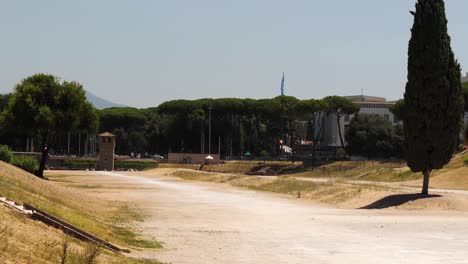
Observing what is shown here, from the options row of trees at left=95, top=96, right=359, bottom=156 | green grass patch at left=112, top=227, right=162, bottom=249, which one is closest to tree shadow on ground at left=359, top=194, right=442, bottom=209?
green grass patch at left=112, top=227, right=162, bottom=249

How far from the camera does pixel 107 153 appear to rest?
147 meters

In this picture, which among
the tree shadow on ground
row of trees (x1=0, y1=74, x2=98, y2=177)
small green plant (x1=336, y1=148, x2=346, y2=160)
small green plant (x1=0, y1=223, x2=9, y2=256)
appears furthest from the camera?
small green plant (x1=336, y1=148, x2=346, y2=160)

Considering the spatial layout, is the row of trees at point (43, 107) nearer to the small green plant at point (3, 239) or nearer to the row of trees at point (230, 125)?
the small green plant at point (3, 239)

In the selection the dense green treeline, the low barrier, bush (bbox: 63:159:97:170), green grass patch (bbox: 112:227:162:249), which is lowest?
bush (bbox: 63:159:97:170)

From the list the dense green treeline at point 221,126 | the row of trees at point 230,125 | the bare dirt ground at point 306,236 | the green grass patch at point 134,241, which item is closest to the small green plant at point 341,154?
the dense green treeline at point 221,126

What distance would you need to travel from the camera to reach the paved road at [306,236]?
69.1 feet

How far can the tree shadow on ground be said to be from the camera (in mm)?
42906

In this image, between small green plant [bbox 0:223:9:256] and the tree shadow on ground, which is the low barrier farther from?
the tree shadow on ground

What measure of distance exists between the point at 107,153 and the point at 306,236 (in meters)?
124

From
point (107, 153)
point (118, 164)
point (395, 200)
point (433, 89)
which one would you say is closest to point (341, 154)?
point (118, 164)

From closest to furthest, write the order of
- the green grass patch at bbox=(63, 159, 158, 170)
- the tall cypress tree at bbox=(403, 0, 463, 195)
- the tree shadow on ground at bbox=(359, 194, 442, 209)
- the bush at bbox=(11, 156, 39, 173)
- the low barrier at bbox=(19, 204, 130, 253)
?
the low barrier at bbox=(19, 204, 130, 253) → the tall cypress tree at bbox=(403, 0, 463, 195) → the tree shadow on ground at bbox=(359, 194, 442, 209) → the bush at bbox=(11, 156, 39, 173) → the green grass patch at bbox=(63, 159, 158, 170)

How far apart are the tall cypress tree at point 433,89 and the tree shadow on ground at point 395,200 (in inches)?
72.1

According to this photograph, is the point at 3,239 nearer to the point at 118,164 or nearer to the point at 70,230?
the point at 70,230

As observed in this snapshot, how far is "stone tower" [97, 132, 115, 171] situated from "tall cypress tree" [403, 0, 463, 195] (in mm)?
109639
